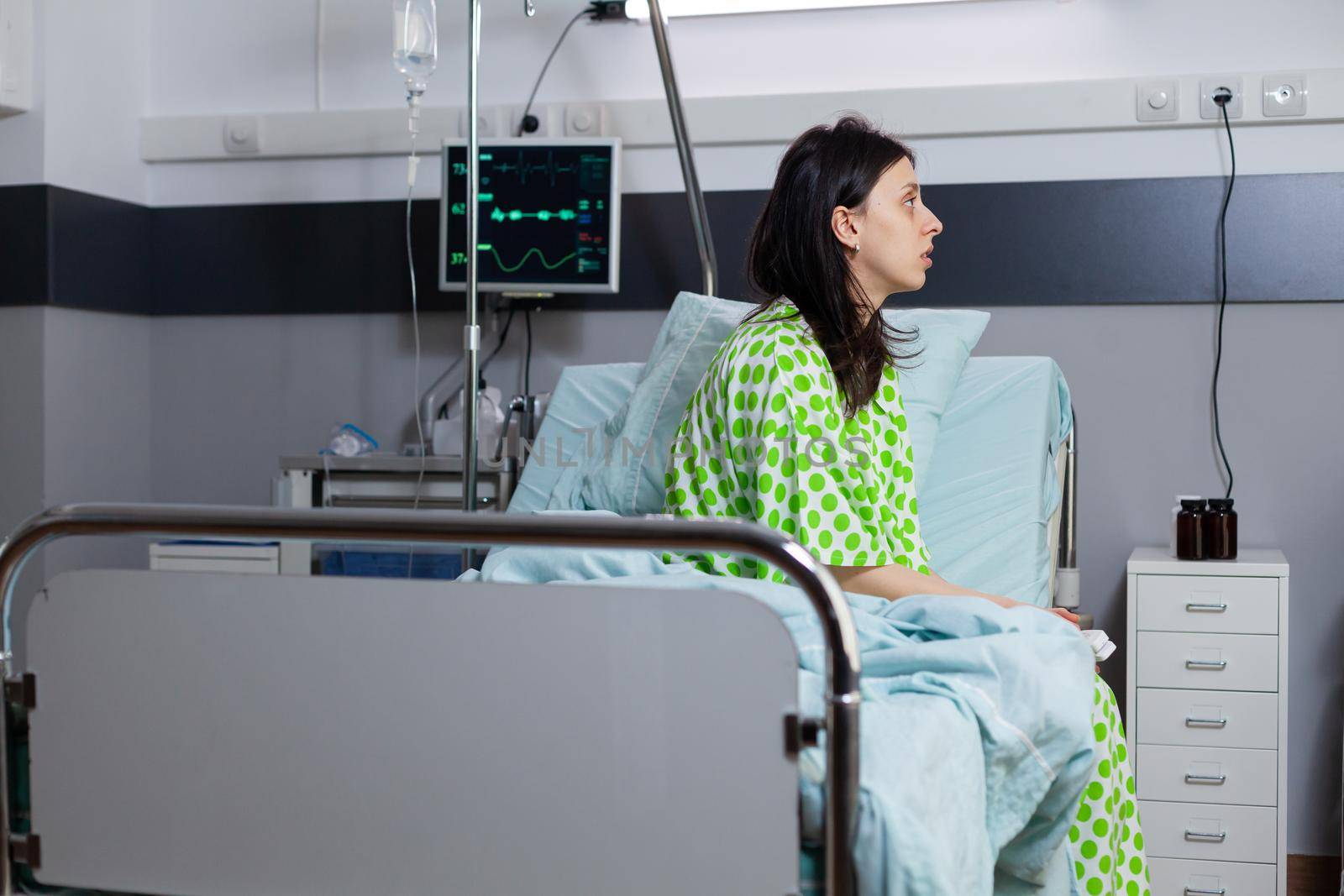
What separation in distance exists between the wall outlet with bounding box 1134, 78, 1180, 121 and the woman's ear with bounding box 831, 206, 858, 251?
1282 millimetres

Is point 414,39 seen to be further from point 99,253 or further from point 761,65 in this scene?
point 99,253

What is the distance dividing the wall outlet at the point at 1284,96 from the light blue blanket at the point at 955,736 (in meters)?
1.87

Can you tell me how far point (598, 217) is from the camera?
3.04 metres

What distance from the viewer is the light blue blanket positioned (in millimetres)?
1182

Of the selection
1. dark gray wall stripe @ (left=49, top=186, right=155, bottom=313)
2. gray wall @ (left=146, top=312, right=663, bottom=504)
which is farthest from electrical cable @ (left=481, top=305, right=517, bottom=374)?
dark gray wall stripe @ (left=49, top=186, right=155, bottom=313)

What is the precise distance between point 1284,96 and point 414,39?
1968 mm

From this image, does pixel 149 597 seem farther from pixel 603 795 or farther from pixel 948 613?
pixel 948 613

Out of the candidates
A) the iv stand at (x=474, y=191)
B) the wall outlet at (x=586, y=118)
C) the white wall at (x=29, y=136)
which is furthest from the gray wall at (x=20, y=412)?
the wall outlet at (x=586, y=118)

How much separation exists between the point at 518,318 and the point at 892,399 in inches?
59.2

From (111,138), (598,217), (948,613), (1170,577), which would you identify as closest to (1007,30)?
(598,217)

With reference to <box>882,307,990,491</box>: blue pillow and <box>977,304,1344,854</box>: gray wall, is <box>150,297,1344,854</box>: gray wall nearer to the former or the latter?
<box>977,304,1344,854</box>: gray wall

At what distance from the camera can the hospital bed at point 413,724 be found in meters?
1.18

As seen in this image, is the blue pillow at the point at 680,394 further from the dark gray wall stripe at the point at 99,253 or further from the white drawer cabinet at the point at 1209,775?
the dark gray wall stripe at the point at 99,253

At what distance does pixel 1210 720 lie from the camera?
102 inches
